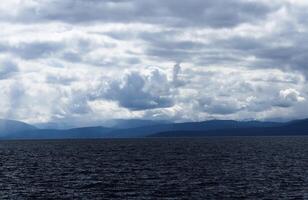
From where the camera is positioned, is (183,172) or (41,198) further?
(183,172)

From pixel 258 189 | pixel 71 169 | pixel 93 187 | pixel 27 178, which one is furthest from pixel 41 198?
pixel 71 169

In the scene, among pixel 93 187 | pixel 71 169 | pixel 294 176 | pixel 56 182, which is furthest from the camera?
pixel 71 169

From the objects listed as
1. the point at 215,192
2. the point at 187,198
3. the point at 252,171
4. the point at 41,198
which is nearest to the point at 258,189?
the point at 215,192

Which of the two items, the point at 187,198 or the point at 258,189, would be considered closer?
the point at 187,198

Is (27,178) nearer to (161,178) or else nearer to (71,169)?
(71,169)

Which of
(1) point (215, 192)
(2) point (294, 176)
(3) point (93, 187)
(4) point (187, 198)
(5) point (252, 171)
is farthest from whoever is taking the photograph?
(5) point (252, 171)

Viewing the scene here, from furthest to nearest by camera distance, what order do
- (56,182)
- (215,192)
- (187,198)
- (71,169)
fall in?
(71,169)
(56,182)
(215,192)
(187,198)

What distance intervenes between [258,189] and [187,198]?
47.2ft

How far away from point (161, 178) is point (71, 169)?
28294mm

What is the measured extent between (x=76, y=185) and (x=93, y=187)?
4217 mm

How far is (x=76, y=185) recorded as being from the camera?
81.9 meters

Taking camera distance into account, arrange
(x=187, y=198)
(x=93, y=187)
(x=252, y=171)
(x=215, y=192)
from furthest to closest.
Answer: (x=252, y=171) → (x=93, y=187) → (x=215, y=192) → (x=187, y=198)

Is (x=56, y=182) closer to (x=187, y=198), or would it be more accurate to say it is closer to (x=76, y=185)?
(x=76, y=185)

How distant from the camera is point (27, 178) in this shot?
93.8 metres
